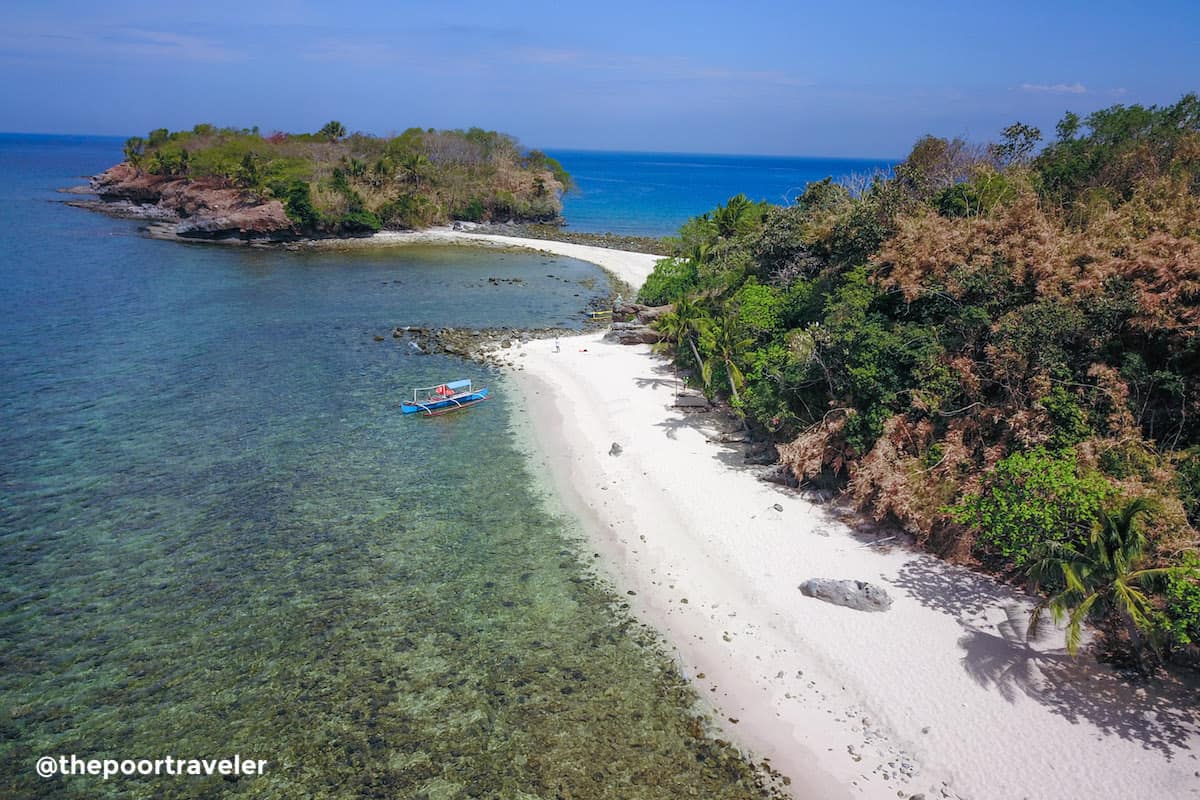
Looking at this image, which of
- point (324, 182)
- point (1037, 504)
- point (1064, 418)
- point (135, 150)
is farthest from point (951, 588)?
point (135, 150)

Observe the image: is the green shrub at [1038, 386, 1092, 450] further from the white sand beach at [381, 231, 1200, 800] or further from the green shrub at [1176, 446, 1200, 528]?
the white sand beach at [381, 231, 1200, 800]

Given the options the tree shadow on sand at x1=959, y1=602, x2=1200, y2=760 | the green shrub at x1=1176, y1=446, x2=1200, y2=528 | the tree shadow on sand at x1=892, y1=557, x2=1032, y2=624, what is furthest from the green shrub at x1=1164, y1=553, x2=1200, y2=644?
the tree shadow on sand at x1=892, y1=557, x2=1032, y2=624

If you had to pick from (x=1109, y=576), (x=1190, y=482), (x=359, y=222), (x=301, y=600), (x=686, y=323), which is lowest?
(x=301, y=600)

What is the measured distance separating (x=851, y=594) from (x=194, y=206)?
93.9 metres

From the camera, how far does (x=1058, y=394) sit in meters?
16.6

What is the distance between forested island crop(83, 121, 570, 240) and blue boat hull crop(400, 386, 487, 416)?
56.9 meters

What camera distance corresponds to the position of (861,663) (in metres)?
14.2

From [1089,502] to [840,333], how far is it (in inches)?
353

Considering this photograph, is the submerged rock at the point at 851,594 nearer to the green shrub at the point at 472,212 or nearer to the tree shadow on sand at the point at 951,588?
the tree shadow on sand at the point at 951,588

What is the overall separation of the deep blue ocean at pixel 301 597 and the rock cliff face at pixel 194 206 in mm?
42417

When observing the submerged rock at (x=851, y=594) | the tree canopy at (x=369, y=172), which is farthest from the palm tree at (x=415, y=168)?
the submerged rock at (x=851, y=594)

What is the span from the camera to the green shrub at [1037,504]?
13711 mm

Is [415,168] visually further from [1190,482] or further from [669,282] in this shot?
[1190,482]

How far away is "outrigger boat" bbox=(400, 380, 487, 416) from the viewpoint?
1150 inches
